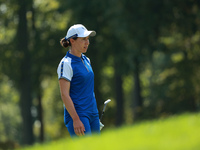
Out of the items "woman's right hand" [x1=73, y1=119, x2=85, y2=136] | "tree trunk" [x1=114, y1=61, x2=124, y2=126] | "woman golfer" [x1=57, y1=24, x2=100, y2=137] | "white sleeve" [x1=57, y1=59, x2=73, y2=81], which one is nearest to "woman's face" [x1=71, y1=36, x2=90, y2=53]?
"woman golfer" [x1=57, y1=24, x2=100, y2=137]

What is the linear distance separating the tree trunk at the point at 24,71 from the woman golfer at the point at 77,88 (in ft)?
62.6

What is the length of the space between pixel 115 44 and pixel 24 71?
495cm

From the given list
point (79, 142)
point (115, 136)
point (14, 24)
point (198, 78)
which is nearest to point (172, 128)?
point (115, 136)

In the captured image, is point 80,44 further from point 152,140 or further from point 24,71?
point 24,71

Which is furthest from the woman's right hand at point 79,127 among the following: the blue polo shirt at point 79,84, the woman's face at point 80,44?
the woman's face at point 80,44

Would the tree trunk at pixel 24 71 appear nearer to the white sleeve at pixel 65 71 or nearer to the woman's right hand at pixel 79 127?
the white sleeve at pixel 65 71

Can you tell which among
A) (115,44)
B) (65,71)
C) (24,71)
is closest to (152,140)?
(65,71)

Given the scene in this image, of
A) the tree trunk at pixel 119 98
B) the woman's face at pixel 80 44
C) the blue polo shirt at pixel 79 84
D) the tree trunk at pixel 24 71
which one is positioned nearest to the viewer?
the blue polo shirt at pixel 79 84

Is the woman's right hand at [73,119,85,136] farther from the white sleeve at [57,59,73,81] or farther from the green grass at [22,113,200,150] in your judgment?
the green grass at [22,113,200,150]

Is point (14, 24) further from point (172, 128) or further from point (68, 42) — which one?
point (172, 128)

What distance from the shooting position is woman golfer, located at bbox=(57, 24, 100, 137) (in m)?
5.97

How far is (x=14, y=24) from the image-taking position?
1017 inches

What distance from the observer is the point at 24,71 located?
25047 mm

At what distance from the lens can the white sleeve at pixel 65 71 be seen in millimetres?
6012
